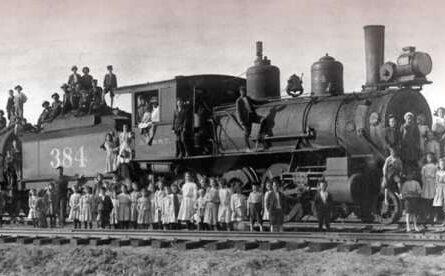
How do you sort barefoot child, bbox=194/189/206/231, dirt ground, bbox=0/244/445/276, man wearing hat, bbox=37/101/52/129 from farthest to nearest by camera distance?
man wearing hat, bbox=37/101/52/129 < barefoot child, bbox=194/189/206/231 < dirt ground, bbox=0/244/445/276

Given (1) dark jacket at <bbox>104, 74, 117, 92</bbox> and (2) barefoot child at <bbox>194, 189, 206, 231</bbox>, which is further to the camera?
(1) dark jacket at <bbox>104, 74, 117, 92</bbox>

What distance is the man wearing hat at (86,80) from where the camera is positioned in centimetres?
1796

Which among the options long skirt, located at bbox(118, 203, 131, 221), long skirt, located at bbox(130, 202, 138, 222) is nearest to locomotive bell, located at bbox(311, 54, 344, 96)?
long skirt, located at bbox(130, 202, 138, 222)

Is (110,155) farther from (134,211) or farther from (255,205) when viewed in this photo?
(255,205)

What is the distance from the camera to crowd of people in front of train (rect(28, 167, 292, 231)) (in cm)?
1244

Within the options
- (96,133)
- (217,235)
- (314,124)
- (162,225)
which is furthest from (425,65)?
(96,133)

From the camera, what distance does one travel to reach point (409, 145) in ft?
40.3

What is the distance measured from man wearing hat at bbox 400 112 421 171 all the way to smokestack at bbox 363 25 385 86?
1.36 m

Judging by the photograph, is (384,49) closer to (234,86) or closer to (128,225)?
(234,86)

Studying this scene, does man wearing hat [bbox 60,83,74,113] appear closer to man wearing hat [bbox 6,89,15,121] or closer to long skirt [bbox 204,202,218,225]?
man wearing hat [bbox 6,89,15,121]

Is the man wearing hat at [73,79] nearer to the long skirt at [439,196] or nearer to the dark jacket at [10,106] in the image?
the dark jacket at [10,106]

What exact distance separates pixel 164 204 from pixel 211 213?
122 cm

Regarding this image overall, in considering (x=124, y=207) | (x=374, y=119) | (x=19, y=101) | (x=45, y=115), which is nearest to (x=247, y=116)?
(x=374, y=119)

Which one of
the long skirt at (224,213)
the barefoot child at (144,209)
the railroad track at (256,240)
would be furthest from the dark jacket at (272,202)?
the barefoot child at (144,209)
